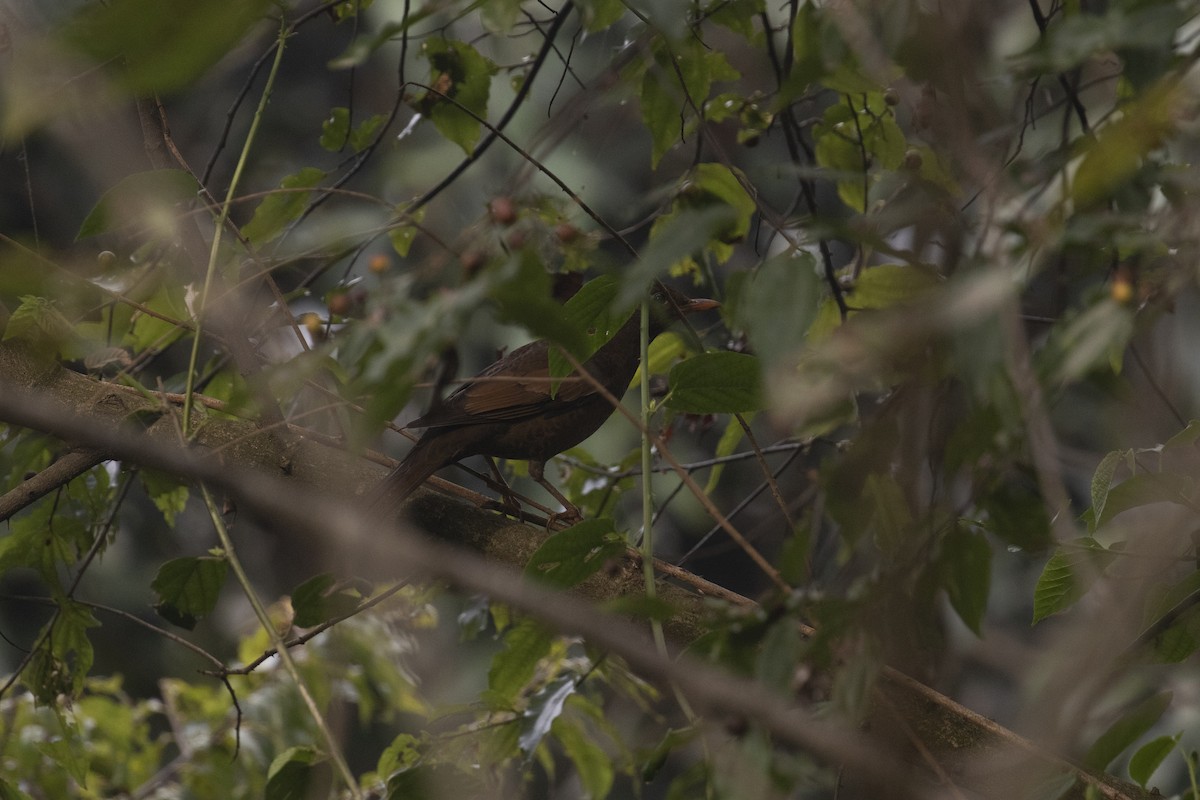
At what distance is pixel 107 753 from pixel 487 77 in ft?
8.82

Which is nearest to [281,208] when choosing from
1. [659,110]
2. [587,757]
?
[659,110]

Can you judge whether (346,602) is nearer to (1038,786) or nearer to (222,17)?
(1038,786)

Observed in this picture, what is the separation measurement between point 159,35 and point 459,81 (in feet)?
7.20

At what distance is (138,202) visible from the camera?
6.50 ft

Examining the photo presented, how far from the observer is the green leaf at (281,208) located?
8.54ft

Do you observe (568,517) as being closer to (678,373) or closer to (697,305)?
(697,305)

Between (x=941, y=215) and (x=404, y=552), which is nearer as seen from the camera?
(x=404, y=552)

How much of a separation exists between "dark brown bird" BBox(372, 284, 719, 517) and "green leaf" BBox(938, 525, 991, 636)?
7.39 feet

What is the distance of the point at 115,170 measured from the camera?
2.13m

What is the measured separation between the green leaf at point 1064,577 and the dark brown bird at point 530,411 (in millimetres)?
1525

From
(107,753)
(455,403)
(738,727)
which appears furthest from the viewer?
(107,753)

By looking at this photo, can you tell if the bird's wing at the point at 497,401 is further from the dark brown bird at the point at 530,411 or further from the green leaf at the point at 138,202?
the green leaf at the point at 138,202

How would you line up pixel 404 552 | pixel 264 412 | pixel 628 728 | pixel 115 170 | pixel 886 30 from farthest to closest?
pixel 628 728, pixel 264 412, pixel 115 170, pixel 886 30, pixel 404 552

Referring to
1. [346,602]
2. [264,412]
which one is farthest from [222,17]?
[346,602]
